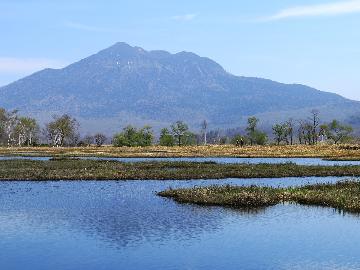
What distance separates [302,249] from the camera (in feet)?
97.7

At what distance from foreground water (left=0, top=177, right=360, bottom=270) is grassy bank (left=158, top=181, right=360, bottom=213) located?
2015mm

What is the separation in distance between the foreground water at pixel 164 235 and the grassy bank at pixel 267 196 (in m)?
2.02

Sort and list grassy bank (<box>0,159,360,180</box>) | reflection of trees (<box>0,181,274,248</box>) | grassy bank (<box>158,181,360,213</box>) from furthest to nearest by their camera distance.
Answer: grassy bank (<box>0,159,360,180</box>) < grassy bank (<box>158,181,360,213</box>) < reflection of trees (<box>0,181,274,248</box>)

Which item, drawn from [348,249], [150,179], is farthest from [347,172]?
[348,249]

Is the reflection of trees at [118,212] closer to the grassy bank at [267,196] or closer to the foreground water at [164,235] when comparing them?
the foreground water at [164,235]

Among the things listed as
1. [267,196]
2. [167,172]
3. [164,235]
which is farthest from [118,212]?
[167,172]

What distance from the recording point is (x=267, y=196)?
4684 centimetres

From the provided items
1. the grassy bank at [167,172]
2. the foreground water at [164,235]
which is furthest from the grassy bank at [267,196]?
the grassy bank at [167,172]

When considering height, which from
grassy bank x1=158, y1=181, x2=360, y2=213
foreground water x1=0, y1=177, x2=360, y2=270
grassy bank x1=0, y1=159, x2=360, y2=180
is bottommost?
foreground water x1=0, y1=177, x2=360, y2=270

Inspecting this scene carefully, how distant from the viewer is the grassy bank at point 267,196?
45062 millimetres

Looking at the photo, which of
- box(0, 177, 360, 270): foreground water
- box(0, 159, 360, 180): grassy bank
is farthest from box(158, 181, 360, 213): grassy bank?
box(0, 159, 360, 180): grassy bank

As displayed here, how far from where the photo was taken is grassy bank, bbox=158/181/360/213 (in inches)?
1774

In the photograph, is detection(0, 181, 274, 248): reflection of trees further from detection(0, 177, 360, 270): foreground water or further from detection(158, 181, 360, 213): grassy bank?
detection(158, 181, 360, 213): grassy bank

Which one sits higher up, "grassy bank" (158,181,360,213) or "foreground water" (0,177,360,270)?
"grassy bank" (158,181,360,213)
